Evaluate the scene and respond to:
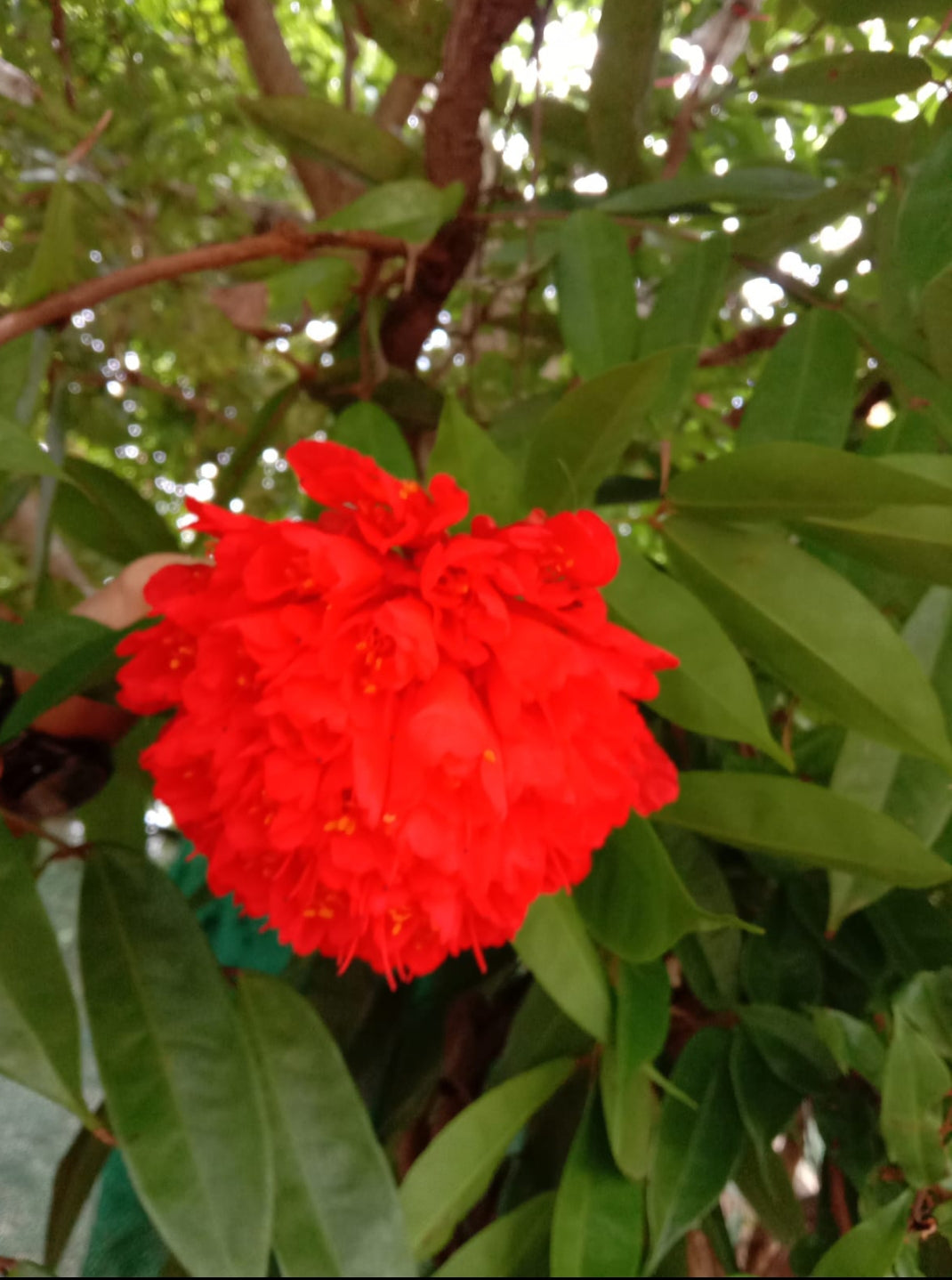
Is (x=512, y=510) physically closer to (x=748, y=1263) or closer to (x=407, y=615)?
(x=407, y=615)

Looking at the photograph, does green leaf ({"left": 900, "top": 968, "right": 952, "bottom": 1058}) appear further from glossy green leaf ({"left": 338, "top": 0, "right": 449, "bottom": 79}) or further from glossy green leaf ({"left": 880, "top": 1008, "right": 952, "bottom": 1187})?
glossy green leaf ({"left": 338, "top": 0, "right": 449, "bottom": 79})

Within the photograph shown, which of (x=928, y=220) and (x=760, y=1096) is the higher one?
(x=928, y=220)

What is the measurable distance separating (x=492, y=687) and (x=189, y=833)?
13 cm

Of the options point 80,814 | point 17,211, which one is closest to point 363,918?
point 80,814

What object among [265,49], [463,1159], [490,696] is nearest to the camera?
[490,696]

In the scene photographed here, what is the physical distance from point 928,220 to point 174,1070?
16.2 inches

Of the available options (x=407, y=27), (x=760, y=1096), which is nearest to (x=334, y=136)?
(x=407, y=27)

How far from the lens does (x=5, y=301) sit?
51cm

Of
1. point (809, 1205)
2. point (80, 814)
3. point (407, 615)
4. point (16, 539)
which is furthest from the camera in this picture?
point (16, 539)

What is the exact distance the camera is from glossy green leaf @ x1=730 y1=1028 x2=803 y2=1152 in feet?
1.22

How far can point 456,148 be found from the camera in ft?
1.38

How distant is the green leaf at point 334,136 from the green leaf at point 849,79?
0.18m

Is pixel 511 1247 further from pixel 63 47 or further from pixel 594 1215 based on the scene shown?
pixel 63 47

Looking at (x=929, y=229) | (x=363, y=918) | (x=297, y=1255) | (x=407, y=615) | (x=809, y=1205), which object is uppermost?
(x=929, y=229)
